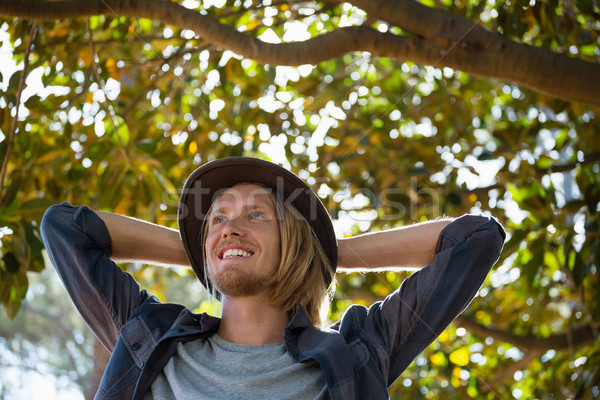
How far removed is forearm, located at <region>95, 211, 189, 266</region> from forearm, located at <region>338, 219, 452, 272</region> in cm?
54

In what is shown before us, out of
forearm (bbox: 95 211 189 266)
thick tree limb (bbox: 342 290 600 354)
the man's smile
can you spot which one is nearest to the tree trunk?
thick tree limb (bbox: 342 290 600 354)

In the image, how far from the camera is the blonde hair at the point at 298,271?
217 centimetres

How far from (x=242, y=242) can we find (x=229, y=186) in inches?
11.3

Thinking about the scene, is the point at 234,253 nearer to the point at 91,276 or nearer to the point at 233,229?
the point at 233,229

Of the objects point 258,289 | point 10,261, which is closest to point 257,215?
point 258,289

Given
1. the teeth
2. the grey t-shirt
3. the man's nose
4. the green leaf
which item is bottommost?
the grey t-shirt

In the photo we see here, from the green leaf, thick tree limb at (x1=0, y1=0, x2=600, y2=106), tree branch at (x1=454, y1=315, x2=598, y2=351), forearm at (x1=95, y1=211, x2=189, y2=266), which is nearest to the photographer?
forearm at (x1=95, y1=211, x2=189, y2=266)

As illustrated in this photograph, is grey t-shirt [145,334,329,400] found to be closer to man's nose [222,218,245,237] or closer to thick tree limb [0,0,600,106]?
man's nose [222,218,245,237]

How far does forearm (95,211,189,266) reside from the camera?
2242 mm

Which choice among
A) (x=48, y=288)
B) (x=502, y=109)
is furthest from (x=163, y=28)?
(x=48, y=288)

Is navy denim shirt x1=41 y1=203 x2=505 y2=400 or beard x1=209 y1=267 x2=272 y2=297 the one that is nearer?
navy denim shirt x1=41 y1=203 x2=505 y2=400

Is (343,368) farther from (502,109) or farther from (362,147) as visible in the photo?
(502,109)

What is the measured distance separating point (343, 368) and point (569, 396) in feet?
9.66

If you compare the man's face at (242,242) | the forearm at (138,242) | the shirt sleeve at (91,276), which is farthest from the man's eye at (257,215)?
the shirt sleeve at (91,276)
